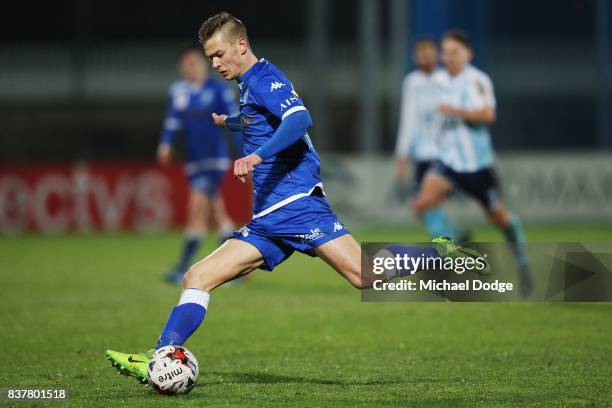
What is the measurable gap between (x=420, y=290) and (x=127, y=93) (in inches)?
1164

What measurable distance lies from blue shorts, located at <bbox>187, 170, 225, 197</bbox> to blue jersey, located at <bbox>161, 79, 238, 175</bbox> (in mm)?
52

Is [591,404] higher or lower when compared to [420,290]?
lower

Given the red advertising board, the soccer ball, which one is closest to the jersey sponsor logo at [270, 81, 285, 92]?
the soccer ball

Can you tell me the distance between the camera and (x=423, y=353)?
8.09m

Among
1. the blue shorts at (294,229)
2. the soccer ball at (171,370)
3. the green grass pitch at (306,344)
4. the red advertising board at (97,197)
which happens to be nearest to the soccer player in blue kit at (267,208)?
the blue shorts at (294,229)

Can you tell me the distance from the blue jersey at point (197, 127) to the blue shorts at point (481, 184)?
10.0 feet

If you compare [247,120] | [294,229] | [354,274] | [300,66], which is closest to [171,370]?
[294,229]

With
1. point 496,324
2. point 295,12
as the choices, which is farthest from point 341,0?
point 496,324

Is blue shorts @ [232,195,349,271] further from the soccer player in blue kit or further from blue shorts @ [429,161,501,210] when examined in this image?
blue shorts @ [429,161,501,210]

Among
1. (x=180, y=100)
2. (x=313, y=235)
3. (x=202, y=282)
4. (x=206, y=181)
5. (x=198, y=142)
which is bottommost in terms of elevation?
(x=202, y=282)

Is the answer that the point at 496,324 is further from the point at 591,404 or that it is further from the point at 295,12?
the point at 295,12

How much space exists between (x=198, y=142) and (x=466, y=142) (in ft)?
11.1

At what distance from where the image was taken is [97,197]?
67.8 feet

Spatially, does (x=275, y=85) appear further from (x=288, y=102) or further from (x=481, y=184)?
(x=481, y=184)
